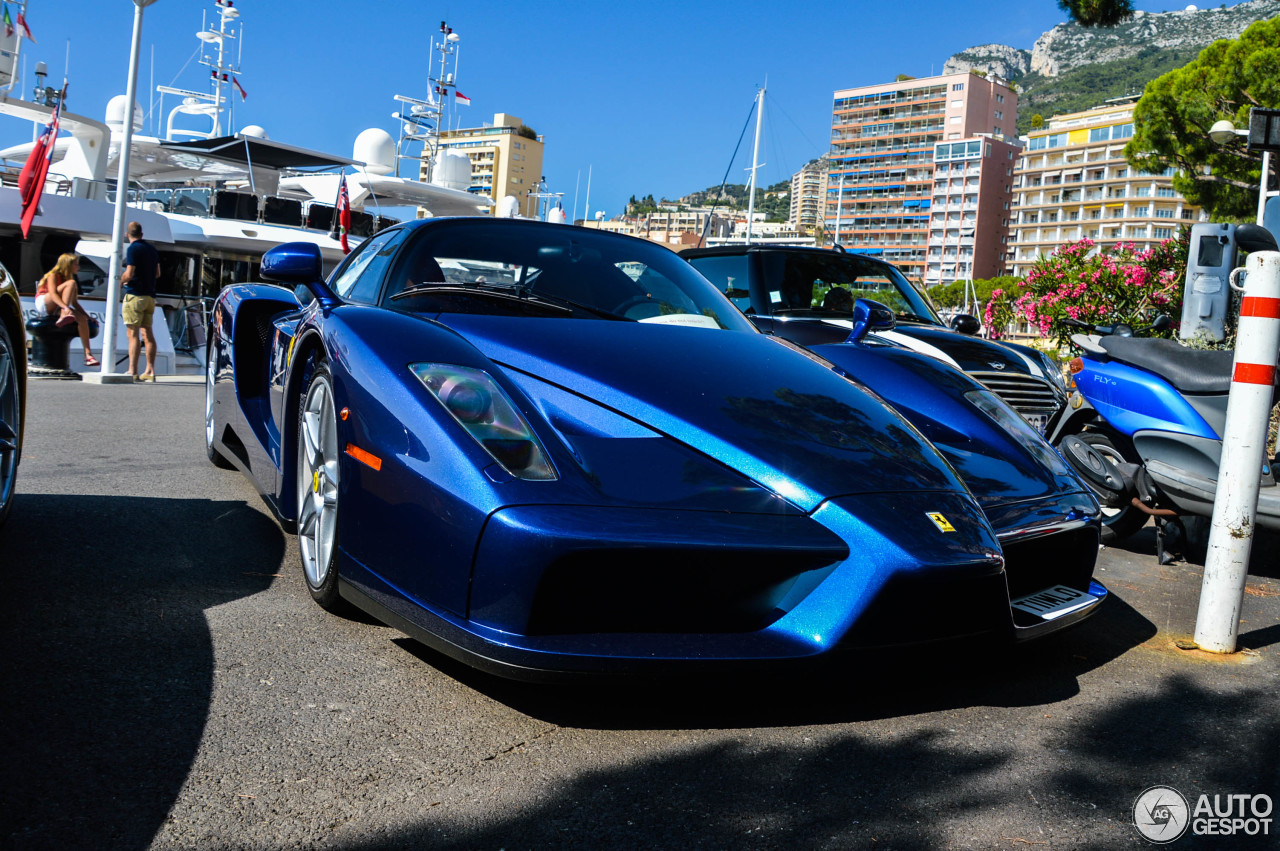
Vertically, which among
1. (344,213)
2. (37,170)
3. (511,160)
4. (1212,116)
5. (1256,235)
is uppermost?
(511,160)

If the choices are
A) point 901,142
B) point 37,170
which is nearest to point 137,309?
point 37,170

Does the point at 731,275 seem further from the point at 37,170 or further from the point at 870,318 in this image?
the point at 37,170

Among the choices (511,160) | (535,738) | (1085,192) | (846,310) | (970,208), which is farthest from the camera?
(970,208)

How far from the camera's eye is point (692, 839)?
66.5 inches

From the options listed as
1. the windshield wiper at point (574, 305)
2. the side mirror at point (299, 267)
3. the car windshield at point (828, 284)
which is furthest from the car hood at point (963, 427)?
the car windshield at point (828, 284)

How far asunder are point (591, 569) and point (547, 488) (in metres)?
0.20

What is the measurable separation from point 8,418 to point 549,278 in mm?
1911

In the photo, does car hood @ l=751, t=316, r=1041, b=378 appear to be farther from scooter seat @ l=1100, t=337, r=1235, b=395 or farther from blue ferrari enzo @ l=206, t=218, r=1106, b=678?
blue ferrari enzo @ l=206, t=218, r=1106, b=678

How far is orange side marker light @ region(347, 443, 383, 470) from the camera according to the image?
7.68ft

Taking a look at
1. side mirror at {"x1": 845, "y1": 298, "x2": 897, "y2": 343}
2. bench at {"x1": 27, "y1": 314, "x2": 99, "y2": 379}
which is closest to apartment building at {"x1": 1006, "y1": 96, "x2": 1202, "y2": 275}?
bench at {"x1": 27, "y1": 314, "x2": 99, "y2": 379}

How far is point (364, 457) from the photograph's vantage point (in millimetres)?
2402

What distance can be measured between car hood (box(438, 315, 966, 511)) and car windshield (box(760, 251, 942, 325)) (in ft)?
10.4

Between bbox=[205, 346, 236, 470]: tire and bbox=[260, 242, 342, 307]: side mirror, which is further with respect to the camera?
bbox=[205, 346, 236, 470]: tire

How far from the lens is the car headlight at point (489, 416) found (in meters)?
2.19
